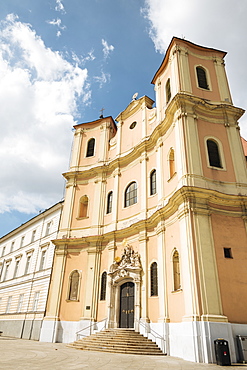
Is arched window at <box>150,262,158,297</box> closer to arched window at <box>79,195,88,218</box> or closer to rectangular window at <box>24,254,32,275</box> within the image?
arched window at <box>79,195,88,218</box>

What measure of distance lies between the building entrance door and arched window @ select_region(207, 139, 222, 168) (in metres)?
8.59

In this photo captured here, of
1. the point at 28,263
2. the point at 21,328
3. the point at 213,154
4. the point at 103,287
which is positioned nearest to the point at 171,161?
the point at 213,154

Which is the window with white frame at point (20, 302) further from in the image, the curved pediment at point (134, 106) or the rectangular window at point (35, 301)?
the curved pediment at point (134, 106)

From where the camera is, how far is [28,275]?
2523cm

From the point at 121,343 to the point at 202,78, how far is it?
16880 millimetres

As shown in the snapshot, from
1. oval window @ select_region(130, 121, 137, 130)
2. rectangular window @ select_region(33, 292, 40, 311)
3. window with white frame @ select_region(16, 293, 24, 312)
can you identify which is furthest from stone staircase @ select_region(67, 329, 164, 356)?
oval window @ select_region(130, 121, 137, 130)

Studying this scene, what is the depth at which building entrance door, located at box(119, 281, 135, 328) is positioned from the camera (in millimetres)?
16375

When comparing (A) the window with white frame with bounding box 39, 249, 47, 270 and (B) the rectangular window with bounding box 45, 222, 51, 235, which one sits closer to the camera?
(A) the window with white frame with bounding box 39, 249, 47, 270

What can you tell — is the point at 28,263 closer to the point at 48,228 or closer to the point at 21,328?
the point at 48,228

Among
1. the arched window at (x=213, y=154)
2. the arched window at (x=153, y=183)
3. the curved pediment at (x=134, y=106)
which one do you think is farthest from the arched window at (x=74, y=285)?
the curved pediment at (x=134, y=106)

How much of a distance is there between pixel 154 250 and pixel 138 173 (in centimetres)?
602

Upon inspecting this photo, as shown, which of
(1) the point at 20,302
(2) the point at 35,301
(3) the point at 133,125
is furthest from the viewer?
(1) the point at 20,302

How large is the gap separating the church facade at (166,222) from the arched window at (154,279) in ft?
0.26

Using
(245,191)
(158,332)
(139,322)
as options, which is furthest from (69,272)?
(245,191)
